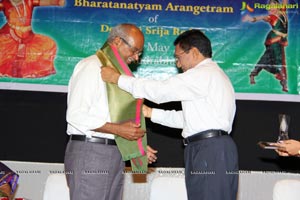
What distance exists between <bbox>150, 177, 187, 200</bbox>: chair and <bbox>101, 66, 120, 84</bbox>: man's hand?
63cm

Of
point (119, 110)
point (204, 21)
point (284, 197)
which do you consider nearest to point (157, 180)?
point (119, 110)

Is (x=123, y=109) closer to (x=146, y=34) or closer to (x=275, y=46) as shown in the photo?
(x=146, y=34)

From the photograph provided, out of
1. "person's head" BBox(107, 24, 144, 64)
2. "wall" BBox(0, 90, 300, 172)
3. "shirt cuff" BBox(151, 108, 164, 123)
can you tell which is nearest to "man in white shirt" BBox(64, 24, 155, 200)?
"person's head" BBox(107, 24, 144, 64)

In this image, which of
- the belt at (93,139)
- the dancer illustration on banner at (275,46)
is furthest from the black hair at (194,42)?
the dancer illustration on banner at (275,46)

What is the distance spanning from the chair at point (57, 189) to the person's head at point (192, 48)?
0.99 m

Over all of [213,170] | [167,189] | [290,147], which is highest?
[290,147]

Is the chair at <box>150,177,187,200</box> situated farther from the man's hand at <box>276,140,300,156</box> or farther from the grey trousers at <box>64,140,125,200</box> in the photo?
the man's hand at <box>276,140,300,156</box>

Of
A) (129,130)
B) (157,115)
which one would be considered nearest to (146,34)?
(157,115)

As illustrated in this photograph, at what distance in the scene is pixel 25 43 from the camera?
4.44 metres

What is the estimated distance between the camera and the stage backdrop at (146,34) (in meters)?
4.43

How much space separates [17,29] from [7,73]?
0.34 m

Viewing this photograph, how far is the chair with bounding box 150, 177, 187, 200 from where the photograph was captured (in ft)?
11.0

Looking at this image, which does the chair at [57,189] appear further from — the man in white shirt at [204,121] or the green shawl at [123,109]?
the man in white shirt at [204,121]

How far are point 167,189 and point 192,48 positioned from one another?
2.75 feet
